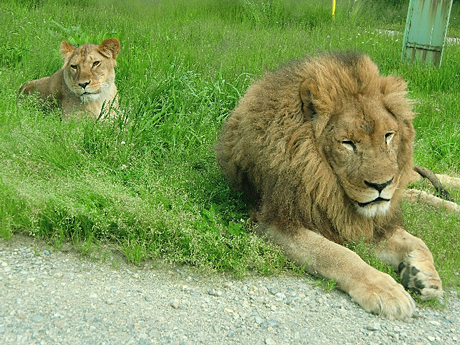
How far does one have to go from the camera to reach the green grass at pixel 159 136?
3.80m

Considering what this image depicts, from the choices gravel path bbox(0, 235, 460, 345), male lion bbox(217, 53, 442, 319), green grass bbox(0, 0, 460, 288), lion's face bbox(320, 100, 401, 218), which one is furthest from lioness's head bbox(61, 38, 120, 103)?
lion's face bbox(320, 100, 401, 218)

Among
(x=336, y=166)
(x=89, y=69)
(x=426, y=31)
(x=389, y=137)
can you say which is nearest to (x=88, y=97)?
(x=89, y=69)

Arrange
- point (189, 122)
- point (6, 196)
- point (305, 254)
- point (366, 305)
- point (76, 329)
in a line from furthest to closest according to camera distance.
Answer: point (189, 122)
point (6, 196)
point (305, 254)
point (366, 305)
point (76, 329)

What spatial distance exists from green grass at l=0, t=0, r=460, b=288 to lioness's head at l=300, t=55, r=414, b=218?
58 cm

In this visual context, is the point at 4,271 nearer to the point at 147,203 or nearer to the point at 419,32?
the point at 147,203

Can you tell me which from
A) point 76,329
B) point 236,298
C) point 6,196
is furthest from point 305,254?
point 6,196

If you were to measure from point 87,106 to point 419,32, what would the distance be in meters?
5.54

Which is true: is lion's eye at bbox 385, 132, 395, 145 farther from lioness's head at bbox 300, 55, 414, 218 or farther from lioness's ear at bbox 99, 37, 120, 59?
lioness's ear at bbox 99, 37, 120, 59

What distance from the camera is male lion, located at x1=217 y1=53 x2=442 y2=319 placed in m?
3.54

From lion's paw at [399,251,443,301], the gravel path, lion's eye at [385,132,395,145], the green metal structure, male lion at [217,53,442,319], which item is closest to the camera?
the gravel path

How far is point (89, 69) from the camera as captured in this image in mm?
5707

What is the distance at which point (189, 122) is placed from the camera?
18.8 feet

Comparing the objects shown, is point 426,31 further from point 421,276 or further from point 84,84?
point 421,276

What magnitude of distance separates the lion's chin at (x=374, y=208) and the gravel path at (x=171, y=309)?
550mm
